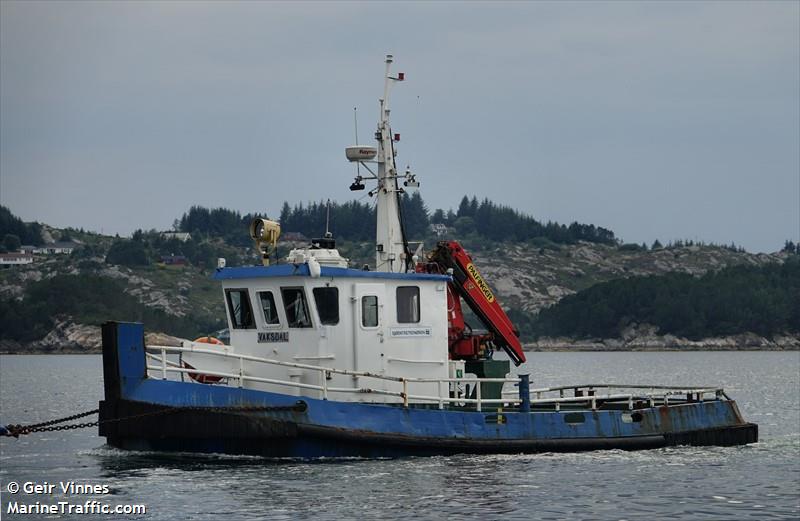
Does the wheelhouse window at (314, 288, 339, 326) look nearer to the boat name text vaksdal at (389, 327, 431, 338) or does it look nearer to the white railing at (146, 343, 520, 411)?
the white railing at (146, 343, 520, 411)

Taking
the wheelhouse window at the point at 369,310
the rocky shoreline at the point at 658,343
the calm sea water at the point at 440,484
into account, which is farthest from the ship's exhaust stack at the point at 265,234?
the rocky shoreline at the point at 658,343

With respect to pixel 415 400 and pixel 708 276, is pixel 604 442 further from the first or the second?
pixel 708 276

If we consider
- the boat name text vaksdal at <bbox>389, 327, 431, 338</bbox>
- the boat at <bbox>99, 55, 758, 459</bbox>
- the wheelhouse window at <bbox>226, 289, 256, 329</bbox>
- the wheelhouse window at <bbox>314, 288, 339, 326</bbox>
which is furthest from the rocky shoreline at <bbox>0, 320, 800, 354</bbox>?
the wheelhouse window at <bbox>314, 288, 339, 326</bbox>

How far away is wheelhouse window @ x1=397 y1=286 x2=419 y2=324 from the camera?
27.0m

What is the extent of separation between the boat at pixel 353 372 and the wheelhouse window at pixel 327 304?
0.02 meters

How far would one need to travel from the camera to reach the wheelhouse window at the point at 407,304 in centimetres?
2700

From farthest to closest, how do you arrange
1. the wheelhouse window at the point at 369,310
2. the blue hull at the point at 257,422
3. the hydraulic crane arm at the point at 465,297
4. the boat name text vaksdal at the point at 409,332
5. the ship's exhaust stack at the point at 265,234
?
1. the hydraulic crane arm at the point at 465,297
2. the boat name text vaksdal at the point at 409,332
3. the ship's exhaust stack at the point at 265,234
4. the wheelhouse window at the point at 369,310
5. the blue hull at the point at 257,422

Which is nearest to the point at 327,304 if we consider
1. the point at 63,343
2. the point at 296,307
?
the point at 296,307

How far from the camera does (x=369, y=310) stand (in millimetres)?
26531

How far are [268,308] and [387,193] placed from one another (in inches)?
137

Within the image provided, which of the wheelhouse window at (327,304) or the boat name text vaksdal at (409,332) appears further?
the boat name text vaksdal at (409,332)

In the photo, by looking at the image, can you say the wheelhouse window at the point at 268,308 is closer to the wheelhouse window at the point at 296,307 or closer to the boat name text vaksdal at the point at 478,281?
the wheelhouse window at the point at 296,307

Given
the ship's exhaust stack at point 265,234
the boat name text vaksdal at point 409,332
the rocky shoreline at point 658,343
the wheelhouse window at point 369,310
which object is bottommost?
the rocky shoreline at point 658,343

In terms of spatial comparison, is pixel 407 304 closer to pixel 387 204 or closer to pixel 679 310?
pixel 387 204
